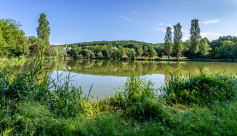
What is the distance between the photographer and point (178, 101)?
304 cm

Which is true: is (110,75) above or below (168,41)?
below

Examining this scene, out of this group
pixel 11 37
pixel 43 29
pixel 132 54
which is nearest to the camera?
pixel 11 37

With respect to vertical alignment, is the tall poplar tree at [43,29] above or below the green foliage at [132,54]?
above

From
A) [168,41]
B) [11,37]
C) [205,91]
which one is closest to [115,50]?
[168,41]

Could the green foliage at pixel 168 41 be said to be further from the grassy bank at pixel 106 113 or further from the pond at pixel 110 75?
the grassy bank at pixel 106 113

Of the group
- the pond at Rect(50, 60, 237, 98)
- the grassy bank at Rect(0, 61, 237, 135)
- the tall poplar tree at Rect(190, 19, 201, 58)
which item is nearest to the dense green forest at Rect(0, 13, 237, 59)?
the tall poplar tree at Rect(190, 19, 201, 58)

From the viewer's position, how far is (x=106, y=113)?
2387mm

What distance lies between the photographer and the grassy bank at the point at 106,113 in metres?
1.68

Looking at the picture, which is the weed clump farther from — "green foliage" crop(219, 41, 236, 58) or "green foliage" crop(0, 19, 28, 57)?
"green foliage" crop(219, 41, 236, 58)

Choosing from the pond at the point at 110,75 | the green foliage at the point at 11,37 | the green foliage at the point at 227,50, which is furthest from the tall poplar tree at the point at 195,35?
the green foliage at the point at 11,37

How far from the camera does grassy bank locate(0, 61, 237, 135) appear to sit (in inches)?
66.0

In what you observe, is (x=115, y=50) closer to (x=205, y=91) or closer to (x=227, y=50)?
(x=227, y=50)

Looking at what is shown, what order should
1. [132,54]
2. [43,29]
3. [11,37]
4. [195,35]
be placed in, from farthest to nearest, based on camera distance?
[132,54] < [195,35] < [43,29] < [11,37]

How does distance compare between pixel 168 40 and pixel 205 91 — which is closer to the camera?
pixel 205 91
